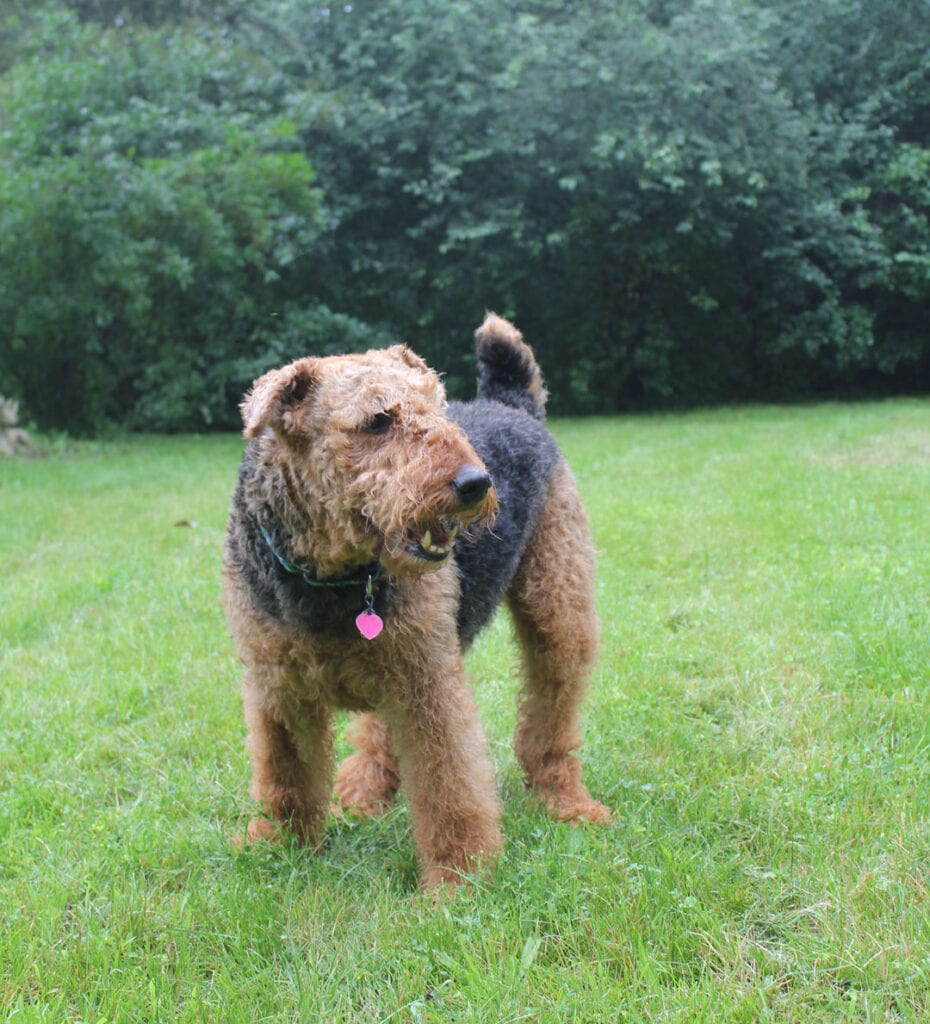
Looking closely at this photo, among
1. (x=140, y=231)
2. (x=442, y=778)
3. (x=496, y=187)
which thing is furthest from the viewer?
(x=496, y=187)

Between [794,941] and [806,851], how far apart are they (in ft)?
1.25

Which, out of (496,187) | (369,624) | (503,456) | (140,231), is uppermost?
(496,187)

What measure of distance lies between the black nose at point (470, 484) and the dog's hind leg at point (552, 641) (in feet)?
3.48

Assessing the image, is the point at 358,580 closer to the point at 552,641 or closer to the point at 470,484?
the point at 470,484

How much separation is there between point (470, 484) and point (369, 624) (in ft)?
1.48

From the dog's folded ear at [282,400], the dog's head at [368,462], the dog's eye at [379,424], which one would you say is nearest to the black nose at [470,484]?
the dog's head at [368,462]

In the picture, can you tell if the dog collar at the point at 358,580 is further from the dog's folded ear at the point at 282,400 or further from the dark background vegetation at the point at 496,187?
the dark background vegetation at the point at 496,187

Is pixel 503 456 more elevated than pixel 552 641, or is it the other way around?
pixel 503 456

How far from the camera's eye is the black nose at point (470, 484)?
2.18 metres

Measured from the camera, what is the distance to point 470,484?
7.15 ft

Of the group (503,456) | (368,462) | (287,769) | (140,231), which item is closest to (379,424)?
(368,462)

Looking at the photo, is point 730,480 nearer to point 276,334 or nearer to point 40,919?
point 40,919

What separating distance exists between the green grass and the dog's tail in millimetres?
1188

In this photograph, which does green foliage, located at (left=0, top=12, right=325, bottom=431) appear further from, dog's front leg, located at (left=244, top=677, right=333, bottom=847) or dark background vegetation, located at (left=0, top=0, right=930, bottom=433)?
dog's front leg, located at (left=244, top=677, right=333, bottom=847)
